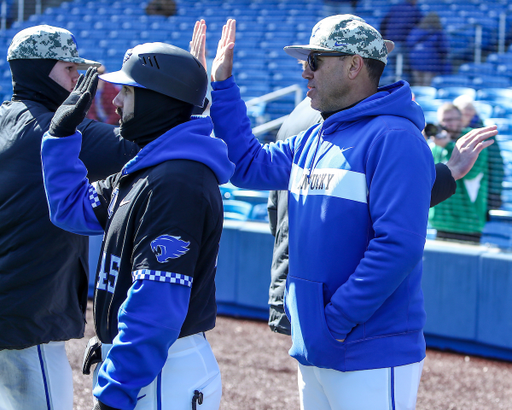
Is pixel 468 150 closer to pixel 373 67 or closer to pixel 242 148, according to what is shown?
pixel 373 67

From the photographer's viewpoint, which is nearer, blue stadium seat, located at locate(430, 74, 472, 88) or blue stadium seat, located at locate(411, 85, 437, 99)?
blue stadium seat, located at locate(411, 85, 437, 99)

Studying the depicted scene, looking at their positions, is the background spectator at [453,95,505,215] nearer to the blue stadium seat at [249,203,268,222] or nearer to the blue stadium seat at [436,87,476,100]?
the blue stadium seat at [436,87,476,100]

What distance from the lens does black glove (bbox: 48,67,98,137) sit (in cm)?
204

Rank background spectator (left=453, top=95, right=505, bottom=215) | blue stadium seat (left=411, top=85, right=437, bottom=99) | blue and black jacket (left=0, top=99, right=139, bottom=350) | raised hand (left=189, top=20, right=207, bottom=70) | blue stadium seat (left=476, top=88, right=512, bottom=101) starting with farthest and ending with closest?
blue stadium seat (left=411, top=85, right=437, bottom=99), blue stadium seat (left=476, top=88, right=512, bottom=101), background spectator (left=453, top=95, right=505, bottom=215), raised hand (left=189, top=20, right=207, bottom=70), blue and black jacket (left=0, top=99, right=139, bottom=350)

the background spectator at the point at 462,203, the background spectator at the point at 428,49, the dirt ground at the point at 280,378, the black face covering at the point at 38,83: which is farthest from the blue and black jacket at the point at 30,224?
the background spectator at the point at 428,49

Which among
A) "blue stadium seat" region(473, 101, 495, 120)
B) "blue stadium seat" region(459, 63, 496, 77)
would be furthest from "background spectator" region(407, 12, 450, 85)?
"blue stadium seat" region(473, 101, 495, 120)

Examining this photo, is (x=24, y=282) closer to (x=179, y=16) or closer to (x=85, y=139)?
(x=85, y=139)

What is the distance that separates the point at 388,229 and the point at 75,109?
1084 millimetres

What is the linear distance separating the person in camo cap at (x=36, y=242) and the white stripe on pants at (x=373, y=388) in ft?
3.63

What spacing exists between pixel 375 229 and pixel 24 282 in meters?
1.39

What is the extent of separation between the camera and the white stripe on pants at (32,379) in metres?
2.48

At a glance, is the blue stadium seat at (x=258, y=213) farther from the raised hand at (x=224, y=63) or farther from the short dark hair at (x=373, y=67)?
the short dark hair at (x=373, y=67)

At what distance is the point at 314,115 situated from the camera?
9.81 feet

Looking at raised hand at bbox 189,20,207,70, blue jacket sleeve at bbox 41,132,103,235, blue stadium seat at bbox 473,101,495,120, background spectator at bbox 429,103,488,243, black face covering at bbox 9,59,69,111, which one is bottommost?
background spectator at bbox 429,103,488,243
